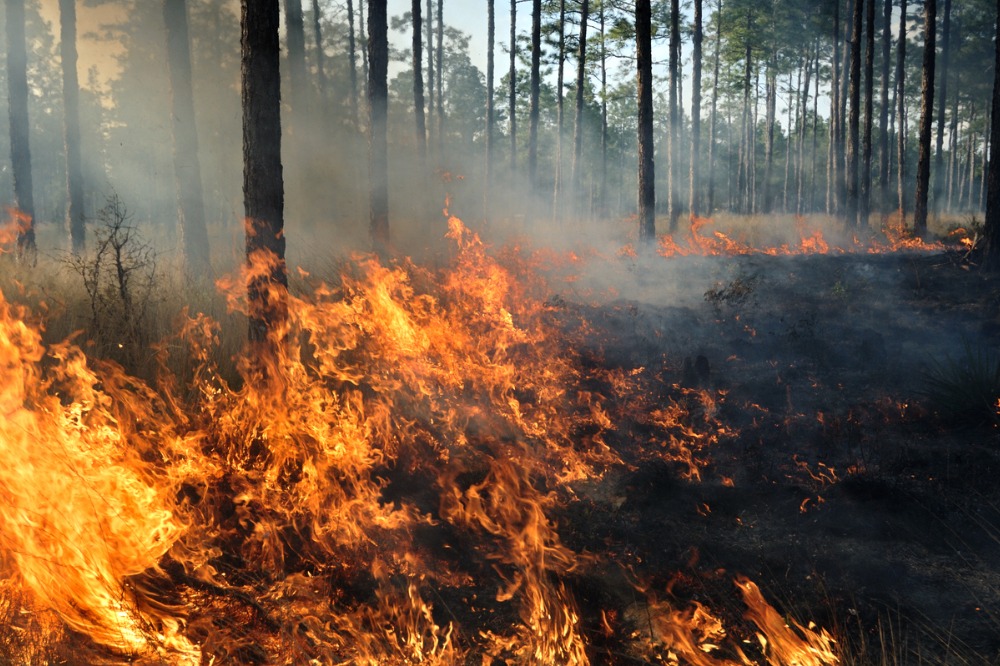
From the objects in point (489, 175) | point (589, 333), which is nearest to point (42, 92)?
point (489, 175)

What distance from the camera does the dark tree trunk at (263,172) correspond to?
18.5 ft

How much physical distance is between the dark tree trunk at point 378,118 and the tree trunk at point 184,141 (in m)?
3.36

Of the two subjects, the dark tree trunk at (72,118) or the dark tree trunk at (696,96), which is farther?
the dark tree trunk at (696,96)

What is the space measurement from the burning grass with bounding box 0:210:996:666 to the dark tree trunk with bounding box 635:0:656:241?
701 cm

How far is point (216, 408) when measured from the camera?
557 centimetres

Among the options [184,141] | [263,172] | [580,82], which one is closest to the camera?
[263,172]

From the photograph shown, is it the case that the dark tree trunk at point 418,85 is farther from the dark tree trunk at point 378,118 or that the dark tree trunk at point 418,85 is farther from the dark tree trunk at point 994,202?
the dark tree trunk at point 994,202

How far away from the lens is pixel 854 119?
61.6 feet

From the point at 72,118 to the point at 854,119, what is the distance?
21214 mm

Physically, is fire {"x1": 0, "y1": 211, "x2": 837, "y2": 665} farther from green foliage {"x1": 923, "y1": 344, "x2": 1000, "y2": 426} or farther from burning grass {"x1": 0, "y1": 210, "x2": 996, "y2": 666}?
green foliage {"x1": 923, "y1": 344, "x2": 1000, "y2": 426}

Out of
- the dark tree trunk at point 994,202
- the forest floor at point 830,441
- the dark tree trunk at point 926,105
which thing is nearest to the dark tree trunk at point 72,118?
the forest floor at point 830,441

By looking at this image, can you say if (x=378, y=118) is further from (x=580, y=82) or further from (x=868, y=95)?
(x=868, y=95)

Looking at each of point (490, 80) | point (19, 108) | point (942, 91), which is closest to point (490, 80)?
point (490, 80)

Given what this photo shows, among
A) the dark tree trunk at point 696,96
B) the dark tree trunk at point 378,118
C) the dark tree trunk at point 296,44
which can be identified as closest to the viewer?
the dark tree trunk at point 378,118
